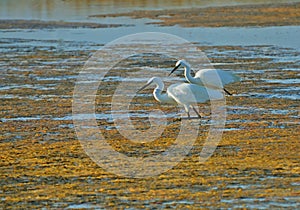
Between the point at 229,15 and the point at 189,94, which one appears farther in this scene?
the point at 229,15

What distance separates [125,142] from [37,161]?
141cm

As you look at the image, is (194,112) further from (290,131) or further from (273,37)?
(273,37)

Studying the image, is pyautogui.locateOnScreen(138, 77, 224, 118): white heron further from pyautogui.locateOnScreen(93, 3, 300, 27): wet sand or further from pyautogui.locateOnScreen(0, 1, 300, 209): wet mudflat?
pyautogui.locateOnScreen(93, 3, 300, 27): wet sand

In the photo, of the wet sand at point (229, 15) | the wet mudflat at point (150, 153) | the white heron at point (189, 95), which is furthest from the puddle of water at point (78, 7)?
the white heron at point (189, 95)

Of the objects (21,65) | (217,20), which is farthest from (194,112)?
(217,20)

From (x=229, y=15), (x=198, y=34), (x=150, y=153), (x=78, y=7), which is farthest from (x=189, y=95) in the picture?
(x=78, y=7)

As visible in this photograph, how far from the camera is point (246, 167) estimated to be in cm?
923

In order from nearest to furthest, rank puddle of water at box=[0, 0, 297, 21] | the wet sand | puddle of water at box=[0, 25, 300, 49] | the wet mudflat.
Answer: the wet mudflat
puddle of water at box=[0, 25, 300, 49]
the wet sand
puddle of water at box=[0, 0, 297, 21]

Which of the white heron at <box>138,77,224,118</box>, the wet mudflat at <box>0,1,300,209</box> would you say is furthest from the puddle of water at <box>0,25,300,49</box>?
the white heron at <box>138,77,224,118</box>

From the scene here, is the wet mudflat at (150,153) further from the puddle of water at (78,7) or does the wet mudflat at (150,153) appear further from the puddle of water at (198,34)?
the puddle of water at (78,7)

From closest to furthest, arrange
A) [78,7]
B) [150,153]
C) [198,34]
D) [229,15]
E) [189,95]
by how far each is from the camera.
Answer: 1. [150,153]
2. [189,95]
3. [198,34]
4. [229,15]
5. [78,7]

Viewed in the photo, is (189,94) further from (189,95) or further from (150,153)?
(150,153)

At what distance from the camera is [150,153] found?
33.5 ft

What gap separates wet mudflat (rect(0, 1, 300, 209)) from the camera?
8.12 metres
